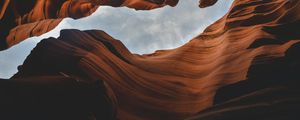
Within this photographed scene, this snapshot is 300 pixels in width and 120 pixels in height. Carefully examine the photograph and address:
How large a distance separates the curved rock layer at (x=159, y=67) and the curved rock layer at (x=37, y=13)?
2910 mm

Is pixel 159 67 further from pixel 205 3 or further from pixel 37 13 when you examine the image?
pixel 205 3

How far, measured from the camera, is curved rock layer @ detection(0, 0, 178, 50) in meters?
12.1

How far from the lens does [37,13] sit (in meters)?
13.3

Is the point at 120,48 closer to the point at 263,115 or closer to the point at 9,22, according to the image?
the point at 9,22

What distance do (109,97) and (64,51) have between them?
2702 millimetres

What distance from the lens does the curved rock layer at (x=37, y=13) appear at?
A: 39.7ft

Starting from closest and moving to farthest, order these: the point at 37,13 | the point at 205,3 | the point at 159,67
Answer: the point at 159,67
the point at 37,13
the point at 205,3

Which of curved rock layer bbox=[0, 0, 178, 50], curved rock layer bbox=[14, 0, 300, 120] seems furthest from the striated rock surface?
curved rock layer bbox=[14, 0, 300, 120]

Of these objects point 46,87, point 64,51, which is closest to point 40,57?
point 64,51

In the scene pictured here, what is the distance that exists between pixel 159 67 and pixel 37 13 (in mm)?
5781

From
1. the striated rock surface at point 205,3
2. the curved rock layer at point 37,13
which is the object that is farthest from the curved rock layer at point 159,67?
the striated rock surface at point 205,3

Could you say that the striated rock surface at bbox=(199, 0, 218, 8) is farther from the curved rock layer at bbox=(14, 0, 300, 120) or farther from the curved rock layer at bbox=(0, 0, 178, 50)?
the curved rock layer at bbox=(14, 0, 300, 120)

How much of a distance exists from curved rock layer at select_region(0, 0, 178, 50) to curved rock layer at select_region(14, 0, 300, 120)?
9.55 feet

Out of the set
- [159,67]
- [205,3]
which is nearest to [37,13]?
[159,67]
